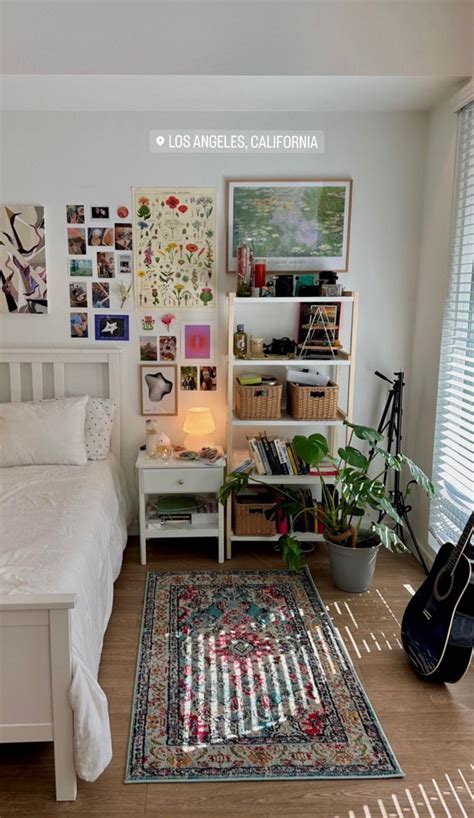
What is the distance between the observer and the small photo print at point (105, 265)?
3.52m

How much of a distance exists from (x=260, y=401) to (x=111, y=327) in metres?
0.95

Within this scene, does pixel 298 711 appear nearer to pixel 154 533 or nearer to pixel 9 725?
pixel 9 725

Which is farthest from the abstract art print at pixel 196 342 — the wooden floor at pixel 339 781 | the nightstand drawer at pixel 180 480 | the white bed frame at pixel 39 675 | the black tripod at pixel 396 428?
the white bed frame at pixel 39 675

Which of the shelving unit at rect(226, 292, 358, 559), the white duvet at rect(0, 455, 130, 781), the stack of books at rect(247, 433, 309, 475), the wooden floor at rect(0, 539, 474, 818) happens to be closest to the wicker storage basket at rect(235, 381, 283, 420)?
the shelving unit at rect(226, 292, 358, 559)

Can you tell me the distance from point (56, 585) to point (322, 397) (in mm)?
1771

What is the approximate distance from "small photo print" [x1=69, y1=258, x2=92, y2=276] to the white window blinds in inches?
75.6

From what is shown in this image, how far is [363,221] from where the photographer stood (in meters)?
3.54

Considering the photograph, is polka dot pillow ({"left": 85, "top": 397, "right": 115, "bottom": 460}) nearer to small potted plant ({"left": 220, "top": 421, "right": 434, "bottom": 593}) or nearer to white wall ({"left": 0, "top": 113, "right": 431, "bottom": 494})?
white wall ({"left": 0, "top": 113, "right": 431, "bottom": 494})

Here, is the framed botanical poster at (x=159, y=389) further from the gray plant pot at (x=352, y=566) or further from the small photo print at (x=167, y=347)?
the gray plant pot at (x=352, y=566)

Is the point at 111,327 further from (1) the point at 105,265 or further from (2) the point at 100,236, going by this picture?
(2) the point at 100,236

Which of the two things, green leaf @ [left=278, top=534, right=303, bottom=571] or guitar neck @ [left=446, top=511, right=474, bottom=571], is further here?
green leaf @ [left=278, top=534, right=303, bottom=571]

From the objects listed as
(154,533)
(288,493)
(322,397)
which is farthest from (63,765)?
(322,397)

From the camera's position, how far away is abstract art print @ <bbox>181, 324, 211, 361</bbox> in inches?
142

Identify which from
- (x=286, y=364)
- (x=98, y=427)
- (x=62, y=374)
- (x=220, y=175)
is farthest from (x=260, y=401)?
(x=220, y=175)
